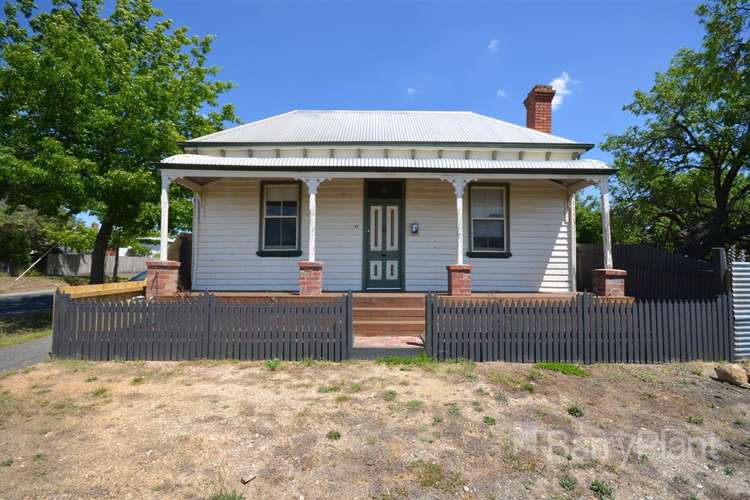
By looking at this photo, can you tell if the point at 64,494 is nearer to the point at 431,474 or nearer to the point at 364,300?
the point at 431,474

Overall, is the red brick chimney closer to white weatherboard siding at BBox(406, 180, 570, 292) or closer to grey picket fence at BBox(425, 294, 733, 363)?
white weatherboard siding at BBox(406, 180, 570, 292)

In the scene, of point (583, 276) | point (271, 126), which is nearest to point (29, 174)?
point (271, 126)

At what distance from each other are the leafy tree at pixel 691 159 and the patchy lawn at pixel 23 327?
790 inches

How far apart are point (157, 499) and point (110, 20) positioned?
17257mm

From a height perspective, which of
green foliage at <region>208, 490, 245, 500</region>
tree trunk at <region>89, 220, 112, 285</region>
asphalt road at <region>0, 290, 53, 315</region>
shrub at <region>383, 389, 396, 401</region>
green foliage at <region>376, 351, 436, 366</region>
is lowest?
asphalt road at <region>0, 290, 53, 315</region>

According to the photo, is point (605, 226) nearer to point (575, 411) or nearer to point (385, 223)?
point (385, 223)

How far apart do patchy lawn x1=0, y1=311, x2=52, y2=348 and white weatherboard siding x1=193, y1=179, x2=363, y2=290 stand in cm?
390

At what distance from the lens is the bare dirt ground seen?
3367mm

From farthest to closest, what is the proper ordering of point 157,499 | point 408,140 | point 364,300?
point 408,140, point 364,300, point 157,499

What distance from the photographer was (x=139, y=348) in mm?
6582

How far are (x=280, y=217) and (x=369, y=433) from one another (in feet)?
23.8

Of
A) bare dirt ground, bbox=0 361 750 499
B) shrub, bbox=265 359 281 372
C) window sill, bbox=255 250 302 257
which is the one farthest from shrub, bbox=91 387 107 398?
window sill, bbox=255 250 302 257

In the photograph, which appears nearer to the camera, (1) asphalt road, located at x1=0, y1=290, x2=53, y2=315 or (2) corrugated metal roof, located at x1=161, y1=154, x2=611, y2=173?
Answer: (2) corrugated metal roof, located at x1=161, y1=154, x2=611, y2=173

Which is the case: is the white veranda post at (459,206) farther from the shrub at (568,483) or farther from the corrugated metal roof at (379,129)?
the shrub at (568,483)
